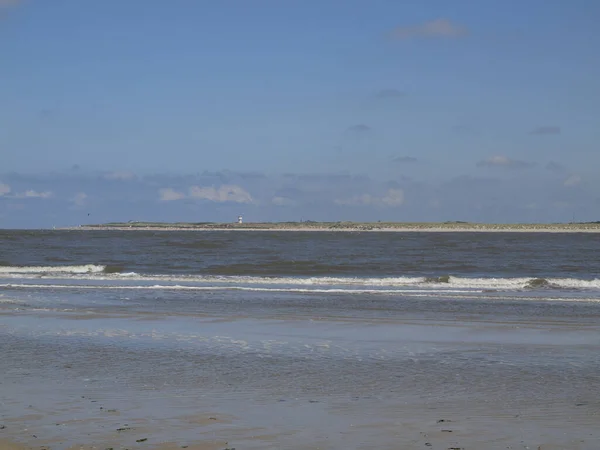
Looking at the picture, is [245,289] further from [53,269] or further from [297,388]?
[53,269]

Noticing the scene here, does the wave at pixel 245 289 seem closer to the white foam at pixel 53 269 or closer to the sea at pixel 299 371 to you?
the sea at pixel 299 371

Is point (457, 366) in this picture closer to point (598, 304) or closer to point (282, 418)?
point (282, 418)

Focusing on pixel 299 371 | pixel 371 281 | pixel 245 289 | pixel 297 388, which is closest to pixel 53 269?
pixel 245 289

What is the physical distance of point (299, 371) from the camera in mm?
11297

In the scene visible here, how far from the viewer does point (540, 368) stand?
38.3 feet

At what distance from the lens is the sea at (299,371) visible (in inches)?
307

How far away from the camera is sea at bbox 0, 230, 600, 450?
7.80 m

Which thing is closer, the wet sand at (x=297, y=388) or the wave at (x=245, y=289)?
the wet sand at (x=297, y=388)

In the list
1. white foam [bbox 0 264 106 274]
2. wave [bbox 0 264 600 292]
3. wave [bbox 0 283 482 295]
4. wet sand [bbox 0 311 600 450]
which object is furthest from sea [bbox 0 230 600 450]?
white foam [bbox 0 264 106 274]

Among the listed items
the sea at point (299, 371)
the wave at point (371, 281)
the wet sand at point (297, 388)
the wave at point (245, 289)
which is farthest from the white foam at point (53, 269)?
the wet sand at point (297, 388)

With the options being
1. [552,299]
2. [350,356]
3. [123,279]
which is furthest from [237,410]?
[123,279]

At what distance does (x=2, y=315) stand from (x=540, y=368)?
13.5m

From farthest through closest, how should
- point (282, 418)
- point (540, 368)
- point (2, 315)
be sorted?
point (2, 315) < point (540, 368) < point (282, 418)

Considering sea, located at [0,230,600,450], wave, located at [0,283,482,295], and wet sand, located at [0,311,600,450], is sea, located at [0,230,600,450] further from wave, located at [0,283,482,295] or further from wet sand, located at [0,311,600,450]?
wave, located at [0,283,482,295]
